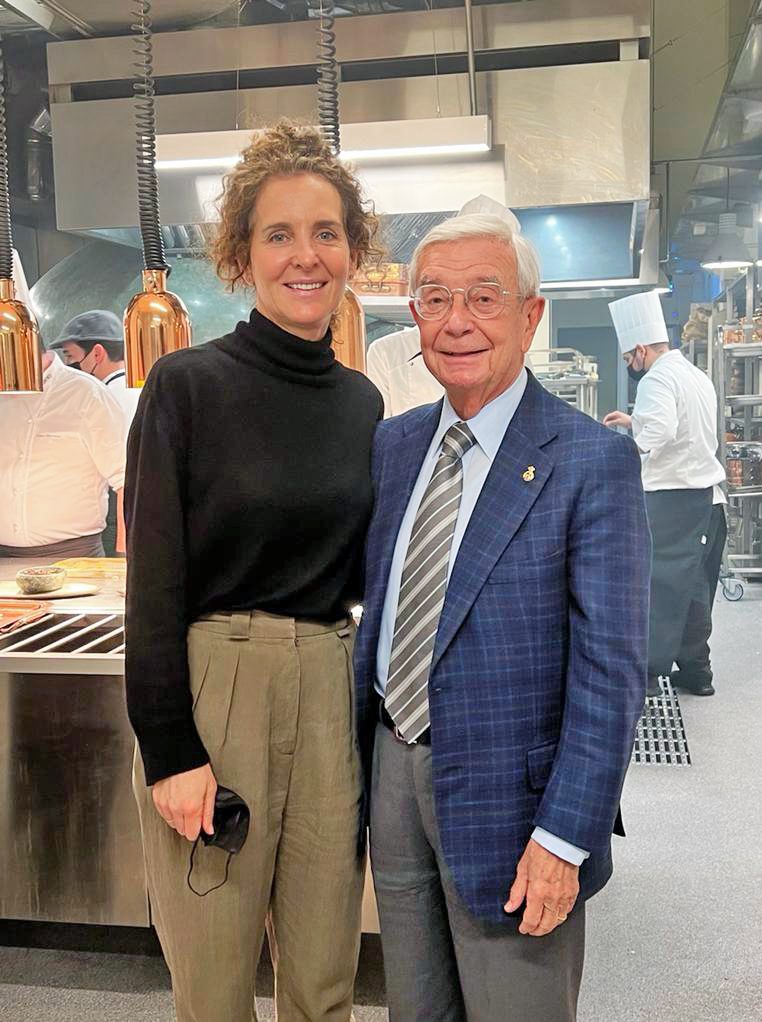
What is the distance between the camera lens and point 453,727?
1.16 meters

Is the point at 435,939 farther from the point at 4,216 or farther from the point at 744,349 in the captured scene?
the point at 744,349

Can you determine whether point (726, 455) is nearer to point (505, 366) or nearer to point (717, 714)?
point (717, 714)

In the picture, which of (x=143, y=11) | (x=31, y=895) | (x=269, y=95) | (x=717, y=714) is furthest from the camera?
(x=717, y=714)

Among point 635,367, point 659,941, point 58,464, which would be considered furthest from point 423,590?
point 635,367

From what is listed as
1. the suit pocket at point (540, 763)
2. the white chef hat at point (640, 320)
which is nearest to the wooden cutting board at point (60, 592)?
the suit pocket at point (540, 763)

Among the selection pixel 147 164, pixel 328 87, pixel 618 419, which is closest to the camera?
pixel 328 87

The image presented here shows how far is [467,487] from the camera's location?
1232 millimetres

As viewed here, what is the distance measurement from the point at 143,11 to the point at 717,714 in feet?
11.2

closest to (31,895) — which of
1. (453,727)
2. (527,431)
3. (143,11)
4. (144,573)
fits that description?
(144,573)

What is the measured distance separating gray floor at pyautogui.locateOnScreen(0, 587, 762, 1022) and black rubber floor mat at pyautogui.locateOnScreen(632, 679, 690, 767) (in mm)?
70

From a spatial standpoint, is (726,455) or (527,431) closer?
(527,431)

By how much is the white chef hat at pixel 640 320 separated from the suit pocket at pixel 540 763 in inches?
134

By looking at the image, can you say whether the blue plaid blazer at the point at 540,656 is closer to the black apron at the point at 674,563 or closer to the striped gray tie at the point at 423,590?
the striped gray tie at the point at 423,590

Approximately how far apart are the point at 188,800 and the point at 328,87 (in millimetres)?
1275
